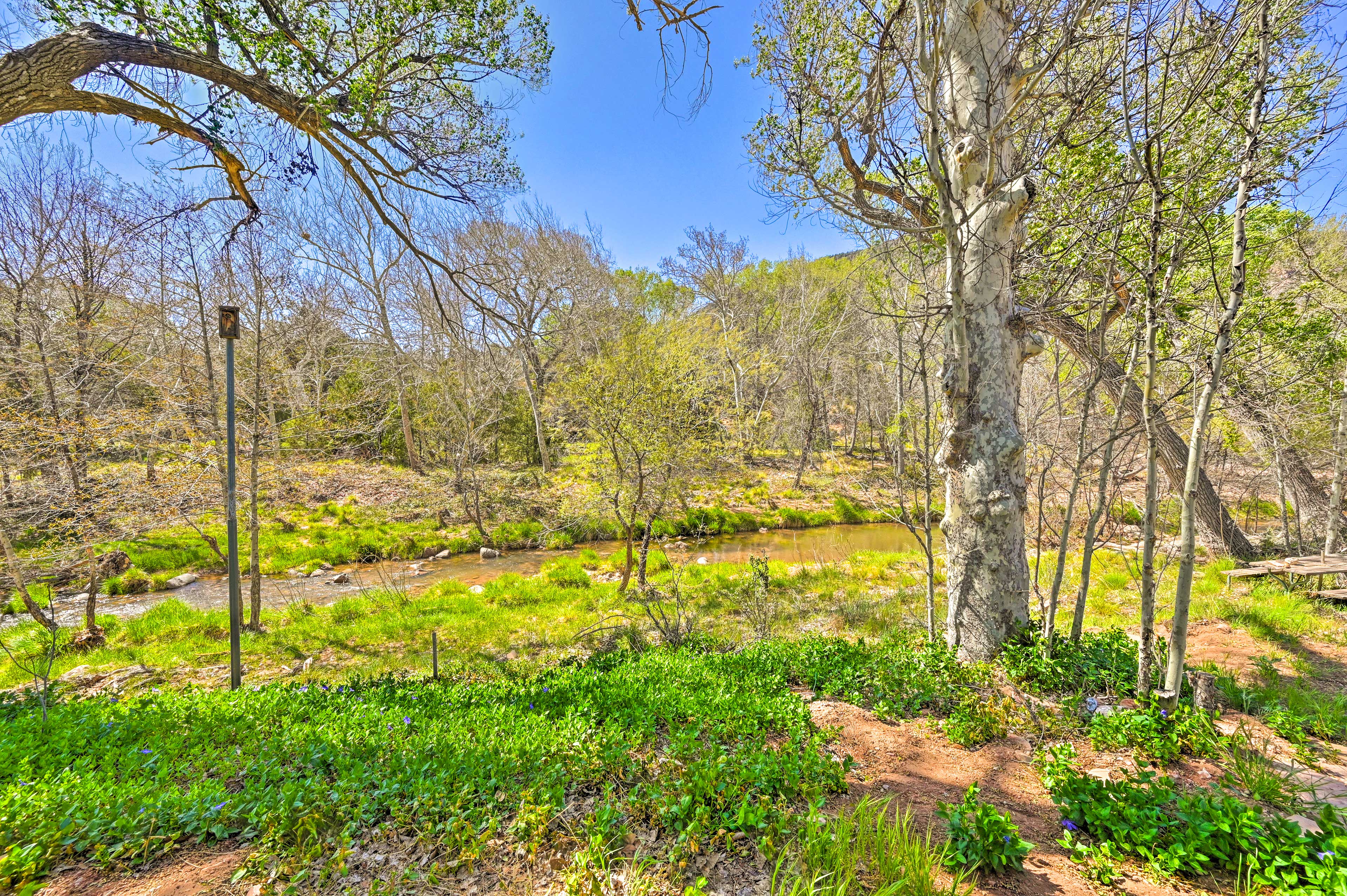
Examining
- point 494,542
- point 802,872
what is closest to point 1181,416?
point 802,872

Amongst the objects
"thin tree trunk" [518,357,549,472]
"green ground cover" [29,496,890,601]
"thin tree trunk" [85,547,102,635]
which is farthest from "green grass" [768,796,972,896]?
"thin tree trunk" [518,357,549,472]

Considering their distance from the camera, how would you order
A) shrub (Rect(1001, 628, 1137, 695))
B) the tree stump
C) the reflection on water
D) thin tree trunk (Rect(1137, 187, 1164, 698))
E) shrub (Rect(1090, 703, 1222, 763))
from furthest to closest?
the reflection on water < shrub (Rect(1001, 628, 1137, 695)) < the tree stump < thin tree trunk (Rect(1137, 187, 1164, 698)) < shrub (Rect(1090, 703, 1222, 763))

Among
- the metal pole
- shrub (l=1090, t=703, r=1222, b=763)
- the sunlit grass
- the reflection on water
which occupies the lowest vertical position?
the reflection on water

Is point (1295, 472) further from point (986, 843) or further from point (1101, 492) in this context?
point (986, 843)

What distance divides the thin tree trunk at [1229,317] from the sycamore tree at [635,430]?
6668 mm

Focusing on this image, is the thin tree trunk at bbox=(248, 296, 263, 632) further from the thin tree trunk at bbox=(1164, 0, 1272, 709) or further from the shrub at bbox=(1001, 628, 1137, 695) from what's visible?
the thin tree trunk at bbox=(1164, 0, 1272, 709)

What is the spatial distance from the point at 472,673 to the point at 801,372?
17930 millimetres

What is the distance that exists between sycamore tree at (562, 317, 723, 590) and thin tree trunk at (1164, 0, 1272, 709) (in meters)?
6.67

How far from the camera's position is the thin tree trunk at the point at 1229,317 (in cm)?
241

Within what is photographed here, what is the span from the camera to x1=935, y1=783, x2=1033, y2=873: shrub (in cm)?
196

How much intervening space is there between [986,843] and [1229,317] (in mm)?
2821

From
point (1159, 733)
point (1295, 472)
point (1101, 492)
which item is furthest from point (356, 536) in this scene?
point (1295, 472)

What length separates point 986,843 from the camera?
1.99 metres

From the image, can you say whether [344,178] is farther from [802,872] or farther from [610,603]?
[610,603]
